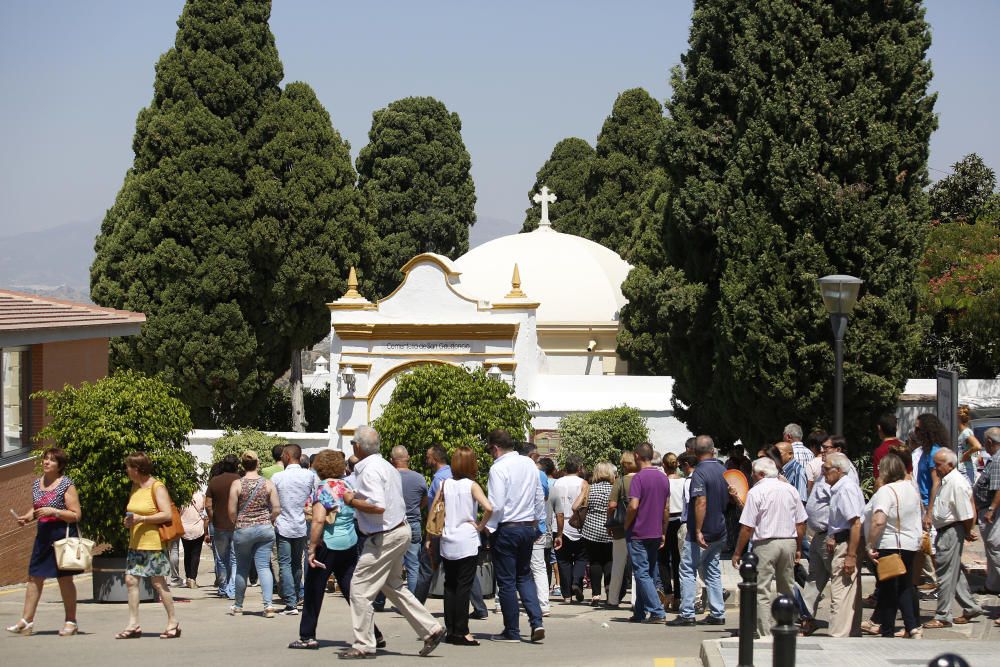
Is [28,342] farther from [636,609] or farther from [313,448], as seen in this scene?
[313,448]

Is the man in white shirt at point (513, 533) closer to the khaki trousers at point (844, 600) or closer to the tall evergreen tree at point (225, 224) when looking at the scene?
the khaki trousers at point (844, 600)

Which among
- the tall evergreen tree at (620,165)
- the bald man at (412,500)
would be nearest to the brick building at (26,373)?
the bald man at (412,500)

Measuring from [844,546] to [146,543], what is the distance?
18.7ft

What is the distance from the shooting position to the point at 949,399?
50.2 ft

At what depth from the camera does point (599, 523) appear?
552 inches

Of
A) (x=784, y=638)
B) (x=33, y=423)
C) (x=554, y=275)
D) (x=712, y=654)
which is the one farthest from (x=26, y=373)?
(x=554, y=275)

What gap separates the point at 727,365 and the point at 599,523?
327 inches

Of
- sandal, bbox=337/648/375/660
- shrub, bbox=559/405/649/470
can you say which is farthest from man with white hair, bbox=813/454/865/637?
shrub, bbox=559/405/649/470

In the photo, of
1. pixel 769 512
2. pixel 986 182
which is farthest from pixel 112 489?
pixel 986 182

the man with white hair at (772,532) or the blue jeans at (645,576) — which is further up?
the man with white hair at (772,532)

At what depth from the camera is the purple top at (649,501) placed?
12.5m

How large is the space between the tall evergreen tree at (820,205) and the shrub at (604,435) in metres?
5.85

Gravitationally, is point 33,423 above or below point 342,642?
above

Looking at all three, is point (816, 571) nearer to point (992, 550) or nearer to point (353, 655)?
point (992, 550)
